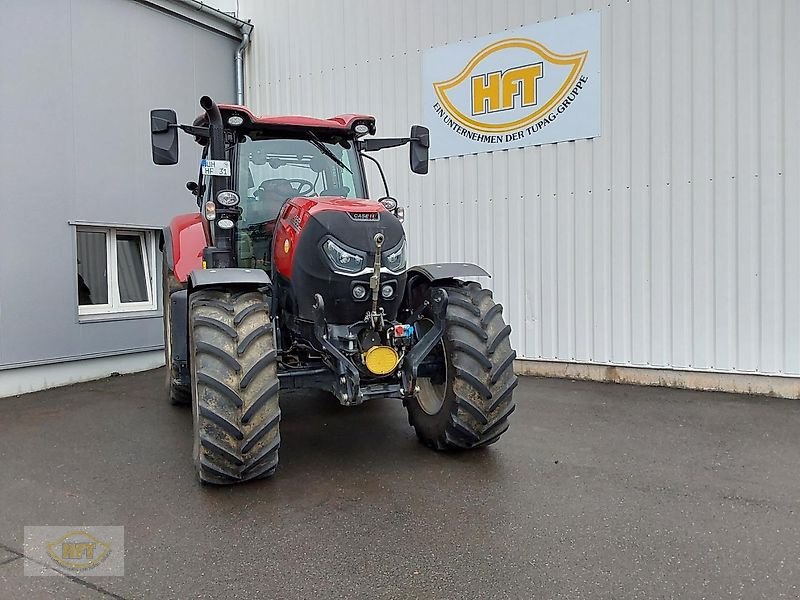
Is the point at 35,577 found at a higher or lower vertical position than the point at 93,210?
lower

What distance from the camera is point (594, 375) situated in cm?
716

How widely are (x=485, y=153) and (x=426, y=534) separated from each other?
5517 millimetres

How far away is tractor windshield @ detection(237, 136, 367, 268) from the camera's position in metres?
4.64

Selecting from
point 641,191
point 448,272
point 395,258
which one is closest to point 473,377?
point 448,272

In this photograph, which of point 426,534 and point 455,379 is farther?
point 455,379

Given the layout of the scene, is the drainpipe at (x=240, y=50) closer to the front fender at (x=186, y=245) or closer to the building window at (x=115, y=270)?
the building window at (x=115, y=270)

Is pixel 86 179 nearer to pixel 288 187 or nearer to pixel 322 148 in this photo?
pixel 288 187

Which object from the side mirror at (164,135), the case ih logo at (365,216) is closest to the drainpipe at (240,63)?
the side mirror at (164,135)

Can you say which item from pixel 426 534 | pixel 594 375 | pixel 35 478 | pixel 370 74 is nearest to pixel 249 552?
pixel 426 534

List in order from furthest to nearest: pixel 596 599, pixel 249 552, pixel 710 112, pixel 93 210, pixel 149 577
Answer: pixel 93 210 → pixel 710 112 → pixel 249 552 → pixel 149 577 → pixel 596 599

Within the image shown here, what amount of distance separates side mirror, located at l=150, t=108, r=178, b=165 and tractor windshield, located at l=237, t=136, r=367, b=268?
523mm

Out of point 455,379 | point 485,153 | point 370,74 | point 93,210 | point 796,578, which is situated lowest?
point 796,578

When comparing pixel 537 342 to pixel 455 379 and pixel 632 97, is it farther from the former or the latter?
pixel 455 379

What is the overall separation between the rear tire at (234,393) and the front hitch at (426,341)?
0.86 meters
